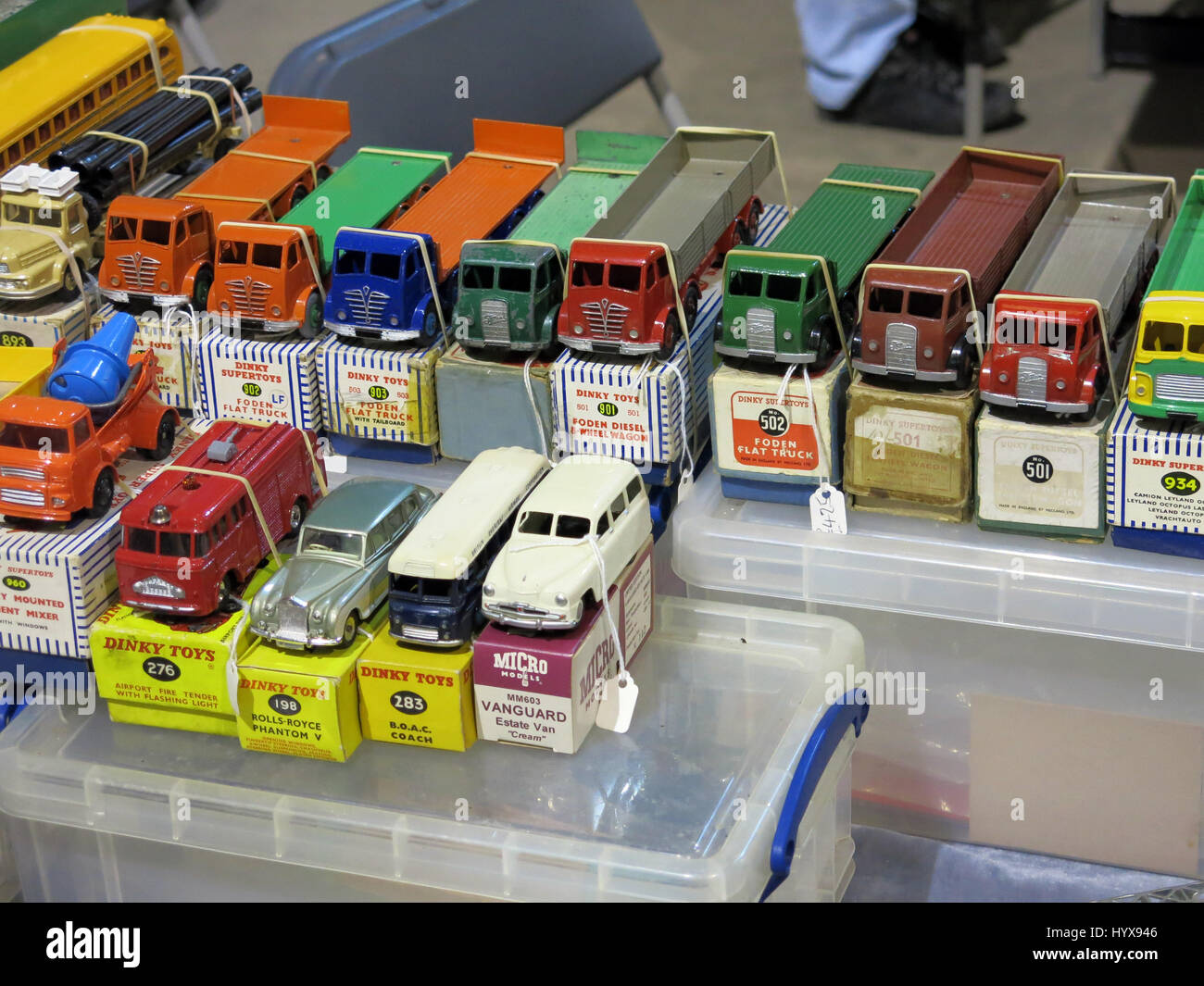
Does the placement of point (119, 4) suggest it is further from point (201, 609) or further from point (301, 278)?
point (201, 609)

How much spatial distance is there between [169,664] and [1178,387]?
2761 mm

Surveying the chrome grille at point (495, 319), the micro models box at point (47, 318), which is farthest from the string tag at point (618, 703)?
the micro models box at point (47, 318)

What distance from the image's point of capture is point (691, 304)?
5.47 meters

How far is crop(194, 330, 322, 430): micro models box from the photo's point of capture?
541 centimetres

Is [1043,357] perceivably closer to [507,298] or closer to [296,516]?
[507,298]

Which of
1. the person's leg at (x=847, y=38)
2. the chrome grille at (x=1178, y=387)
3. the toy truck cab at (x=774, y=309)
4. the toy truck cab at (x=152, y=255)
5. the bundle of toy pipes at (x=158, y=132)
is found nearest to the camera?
the chrome grille at (x=1178, y=387)

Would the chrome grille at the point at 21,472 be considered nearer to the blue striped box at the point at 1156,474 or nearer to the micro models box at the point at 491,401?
the micro models box at the point at 491,401

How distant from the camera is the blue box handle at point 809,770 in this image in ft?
13.8

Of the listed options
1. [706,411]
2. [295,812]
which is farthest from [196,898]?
[706,411]

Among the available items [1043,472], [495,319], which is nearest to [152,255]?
[495,319]

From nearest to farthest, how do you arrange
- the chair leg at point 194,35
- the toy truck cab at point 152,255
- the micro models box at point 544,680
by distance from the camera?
the micro models box at point 544,680 → the toy truck cab at point 152,255 → the chair leg at point 194,35

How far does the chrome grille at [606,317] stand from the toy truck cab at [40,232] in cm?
190

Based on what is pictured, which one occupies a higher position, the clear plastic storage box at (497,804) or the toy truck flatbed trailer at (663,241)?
the toy truck flatbed trailer at (663,241)

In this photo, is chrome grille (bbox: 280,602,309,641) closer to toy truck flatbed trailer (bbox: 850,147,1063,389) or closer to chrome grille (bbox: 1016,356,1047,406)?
toy truck flatbed trailer (bbox: 850,147,1063,389)
